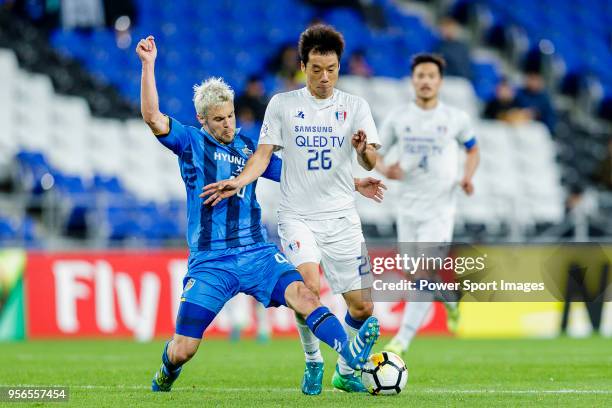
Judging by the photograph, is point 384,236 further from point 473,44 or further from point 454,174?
point 473,44

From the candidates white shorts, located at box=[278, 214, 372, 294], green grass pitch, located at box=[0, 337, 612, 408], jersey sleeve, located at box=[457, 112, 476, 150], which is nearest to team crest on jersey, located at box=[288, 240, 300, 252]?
white shorts, located at box=[278, 214, 372, 294]

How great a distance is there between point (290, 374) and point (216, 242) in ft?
7.13

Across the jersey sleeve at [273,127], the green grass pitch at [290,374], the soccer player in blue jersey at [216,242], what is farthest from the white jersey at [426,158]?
the soccer player in blue jersey at [216,242]

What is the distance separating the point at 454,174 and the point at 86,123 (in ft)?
31.8

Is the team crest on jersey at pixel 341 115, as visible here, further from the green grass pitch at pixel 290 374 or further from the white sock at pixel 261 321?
the white sock at pixel 261 321

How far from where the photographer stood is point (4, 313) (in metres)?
15.4

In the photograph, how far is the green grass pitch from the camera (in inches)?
297

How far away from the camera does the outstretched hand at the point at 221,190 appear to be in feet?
24.0

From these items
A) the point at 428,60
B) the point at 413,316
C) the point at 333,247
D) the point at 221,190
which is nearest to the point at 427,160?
the point at 428,60

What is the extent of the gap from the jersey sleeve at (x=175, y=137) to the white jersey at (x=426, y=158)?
147 inches

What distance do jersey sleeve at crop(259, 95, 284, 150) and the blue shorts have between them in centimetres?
74

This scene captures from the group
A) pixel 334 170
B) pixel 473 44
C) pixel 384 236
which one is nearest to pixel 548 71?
pixel 473 44

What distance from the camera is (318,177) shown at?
8117mm

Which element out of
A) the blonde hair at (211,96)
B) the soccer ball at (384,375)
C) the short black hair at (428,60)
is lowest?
the soccer ball at (384,375)
